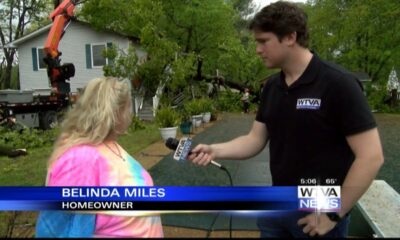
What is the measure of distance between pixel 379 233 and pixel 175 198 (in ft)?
6.68

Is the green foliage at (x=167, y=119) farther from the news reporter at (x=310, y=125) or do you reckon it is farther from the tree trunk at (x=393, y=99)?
the tree trunk at (x=393, y=99)

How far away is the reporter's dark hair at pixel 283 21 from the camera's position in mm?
1908

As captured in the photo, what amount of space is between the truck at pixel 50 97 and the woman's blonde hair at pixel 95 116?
45.8 ft

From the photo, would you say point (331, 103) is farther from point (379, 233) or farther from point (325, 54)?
point (325, 54)

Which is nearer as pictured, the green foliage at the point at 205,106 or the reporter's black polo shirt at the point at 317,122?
the reporter's black polo shirt at the point at 317,122

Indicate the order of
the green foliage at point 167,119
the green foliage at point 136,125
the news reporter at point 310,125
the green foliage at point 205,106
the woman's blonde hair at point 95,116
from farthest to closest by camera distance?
1. the green foliage at point 205,106
2. the green foliage at point 136,125
3. the green foliage at point 167,119
4. the woman's blonde hair at point 95,116
5. the news reporter at point 310,125

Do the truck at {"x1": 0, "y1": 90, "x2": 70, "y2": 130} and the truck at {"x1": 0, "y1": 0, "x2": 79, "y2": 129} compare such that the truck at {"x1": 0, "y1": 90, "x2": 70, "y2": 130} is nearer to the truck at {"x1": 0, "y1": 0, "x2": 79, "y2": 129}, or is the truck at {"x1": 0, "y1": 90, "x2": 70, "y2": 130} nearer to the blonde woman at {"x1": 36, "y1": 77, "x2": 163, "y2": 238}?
the truck at {"x1": 0, "y1": 0, "x2": 79, "y2": 129}

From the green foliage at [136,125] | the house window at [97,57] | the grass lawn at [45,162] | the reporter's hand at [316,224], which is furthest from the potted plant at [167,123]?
the house window at [97,57]

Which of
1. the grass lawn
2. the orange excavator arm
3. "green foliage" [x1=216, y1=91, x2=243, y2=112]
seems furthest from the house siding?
the grass lawn

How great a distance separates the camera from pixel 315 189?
5.14ft

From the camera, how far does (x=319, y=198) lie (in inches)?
62.3

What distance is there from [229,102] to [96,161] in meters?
24.5

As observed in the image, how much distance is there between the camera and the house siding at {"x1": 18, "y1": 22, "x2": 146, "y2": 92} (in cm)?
2212

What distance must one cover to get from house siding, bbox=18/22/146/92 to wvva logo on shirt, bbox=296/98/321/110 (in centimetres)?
2028
